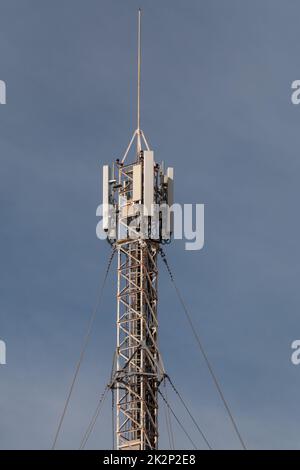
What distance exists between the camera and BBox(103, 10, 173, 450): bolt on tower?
188750mm

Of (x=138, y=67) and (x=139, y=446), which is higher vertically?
(x=138, y=67)

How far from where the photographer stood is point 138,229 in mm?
193375

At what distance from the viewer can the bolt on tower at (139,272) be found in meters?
189

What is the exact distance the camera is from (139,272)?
631ft
